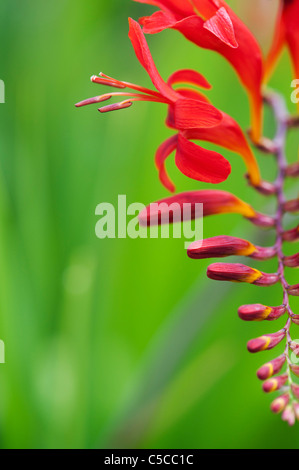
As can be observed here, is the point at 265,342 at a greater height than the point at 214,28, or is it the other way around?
the point at 214,28

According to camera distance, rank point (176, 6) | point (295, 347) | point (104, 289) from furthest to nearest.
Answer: point (104, 289) → point (176, 6) → point (295, 347)

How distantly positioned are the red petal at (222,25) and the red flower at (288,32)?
0.14 metres

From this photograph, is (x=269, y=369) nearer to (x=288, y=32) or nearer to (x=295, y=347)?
(x=295, y=347)

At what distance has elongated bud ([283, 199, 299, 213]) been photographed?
0.52 meters

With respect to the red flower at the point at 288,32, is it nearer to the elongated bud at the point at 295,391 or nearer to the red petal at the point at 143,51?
the red petal at the point at 143,51

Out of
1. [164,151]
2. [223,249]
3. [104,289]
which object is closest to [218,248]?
[223,249]

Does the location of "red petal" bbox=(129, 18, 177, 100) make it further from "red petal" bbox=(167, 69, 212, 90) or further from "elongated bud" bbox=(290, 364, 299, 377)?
"elongated bud" bbox=(290, 364, 299, 377)

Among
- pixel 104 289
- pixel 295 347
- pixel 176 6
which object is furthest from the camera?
pixel 104 289

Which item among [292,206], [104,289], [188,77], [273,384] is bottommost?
[104,289]

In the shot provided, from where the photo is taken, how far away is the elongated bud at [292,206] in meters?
0.52

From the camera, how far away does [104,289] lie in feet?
3.11

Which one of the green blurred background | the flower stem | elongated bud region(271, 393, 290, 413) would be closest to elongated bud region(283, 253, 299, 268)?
the flower stem

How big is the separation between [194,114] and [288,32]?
0.20m

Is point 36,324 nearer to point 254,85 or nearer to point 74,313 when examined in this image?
point 74,313
